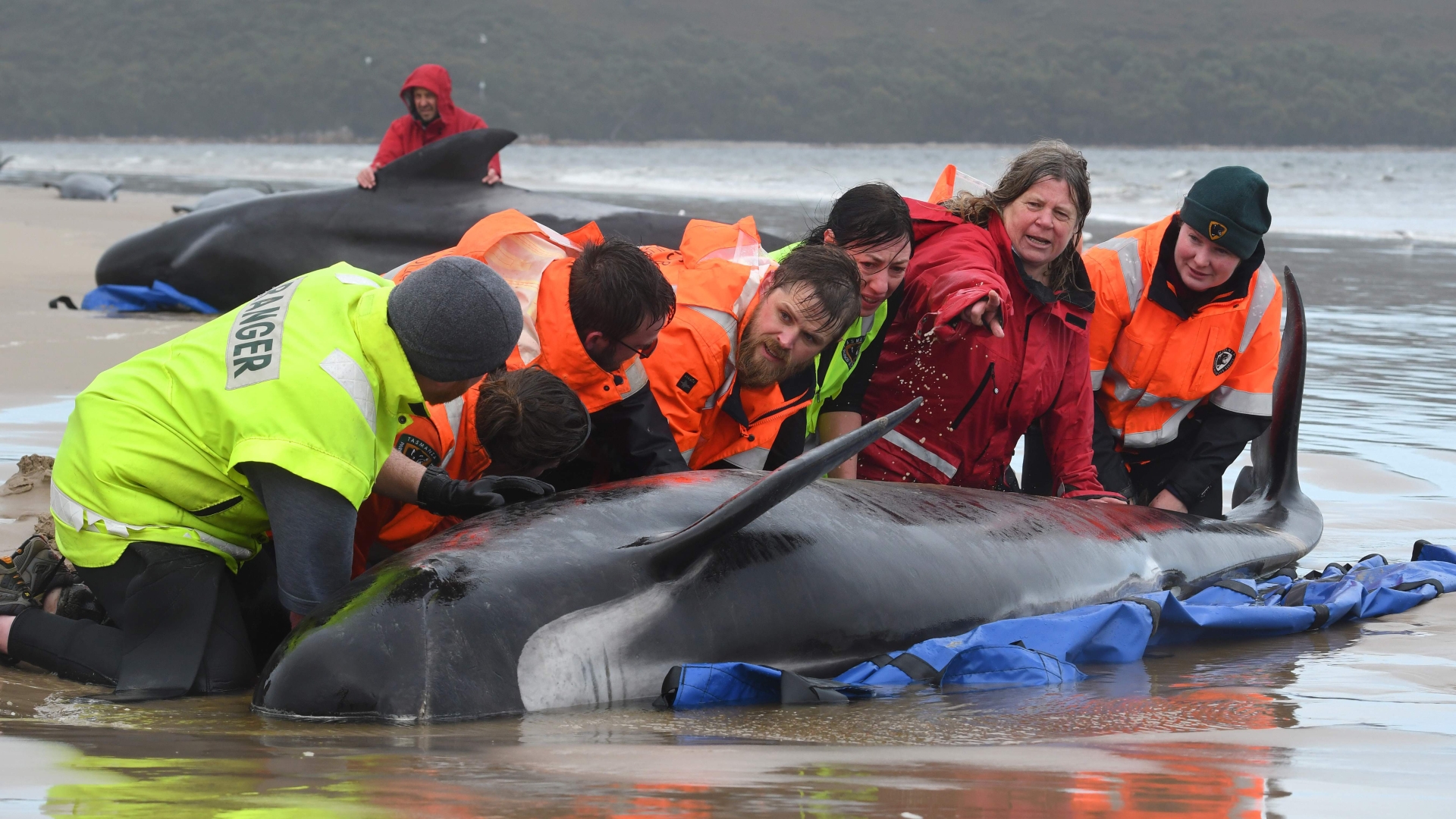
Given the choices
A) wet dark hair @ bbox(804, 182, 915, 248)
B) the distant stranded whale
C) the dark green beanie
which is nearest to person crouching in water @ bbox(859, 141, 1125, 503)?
wet dark hair @ bbox(804, 182, 915, 248)

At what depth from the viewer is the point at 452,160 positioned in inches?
443

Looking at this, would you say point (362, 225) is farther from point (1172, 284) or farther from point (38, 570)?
point (38, 570)

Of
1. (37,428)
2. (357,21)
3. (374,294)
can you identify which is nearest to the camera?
(374,294)

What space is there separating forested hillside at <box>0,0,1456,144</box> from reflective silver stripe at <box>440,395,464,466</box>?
390ft

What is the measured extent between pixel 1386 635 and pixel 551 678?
2959 mm

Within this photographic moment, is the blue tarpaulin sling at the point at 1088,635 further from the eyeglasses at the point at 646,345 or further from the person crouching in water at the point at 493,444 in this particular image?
the eyeglasses at the point at 646,345

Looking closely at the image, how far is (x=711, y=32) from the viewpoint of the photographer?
17888cm

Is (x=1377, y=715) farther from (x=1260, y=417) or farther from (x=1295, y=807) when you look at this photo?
(x=1260, y=417)

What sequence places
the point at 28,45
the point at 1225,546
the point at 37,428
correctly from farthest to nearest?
the point at 28,45, the point at 37,428, the point at 1225,546

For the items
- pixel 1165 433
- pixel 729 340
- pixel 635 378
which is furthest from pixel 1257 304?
pixel 635 378

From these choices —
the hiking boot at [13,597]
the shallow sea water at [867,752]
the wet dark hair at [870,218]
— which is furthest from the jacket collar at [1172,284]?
the hiking boot at [13,597]

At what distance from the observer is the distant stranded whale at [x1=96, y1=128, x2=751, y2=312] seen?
11.3 m

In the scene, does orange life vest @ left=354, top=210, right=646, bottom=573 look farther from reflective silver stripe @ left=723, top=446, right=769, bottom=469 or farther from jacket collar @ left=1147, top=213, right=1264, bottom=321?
jacket collar @ left=1147, top=213, right=1264, bottom=321

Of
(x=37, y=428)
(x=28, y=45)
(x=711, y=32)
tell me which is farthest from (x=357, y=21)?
(x=37, y=428)
